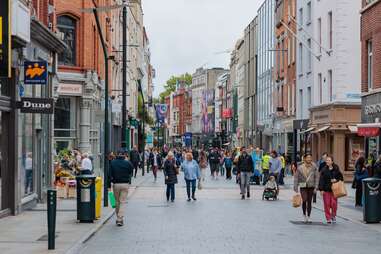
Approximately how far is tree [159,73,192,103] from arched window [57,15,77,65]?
475 feet

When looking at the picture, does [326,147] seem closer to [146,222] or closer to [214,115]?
[146,222]

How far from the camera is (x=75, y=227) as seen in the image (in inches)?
703

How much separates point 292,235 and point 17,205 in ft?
24.9

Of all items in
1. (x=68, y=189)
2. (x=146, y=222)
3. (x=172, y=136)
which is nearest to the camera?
(x=146, y=222)

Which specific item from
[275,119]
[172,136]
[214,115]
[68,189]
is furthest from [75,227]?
[172,136]

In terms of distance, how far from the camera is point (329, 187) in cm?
2011

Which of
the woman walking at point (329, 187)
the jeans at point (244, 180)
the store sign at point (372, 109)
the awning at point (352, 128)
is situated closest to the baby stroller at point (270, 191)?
the jeans at point (244, 180)

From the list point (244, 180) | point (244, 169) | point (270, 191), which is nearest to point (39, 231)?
point (244, 169)

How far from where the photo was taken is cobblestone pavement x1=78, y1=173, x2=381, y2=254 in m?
14.6

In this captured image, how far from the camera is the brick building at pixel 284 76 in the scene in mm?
55875

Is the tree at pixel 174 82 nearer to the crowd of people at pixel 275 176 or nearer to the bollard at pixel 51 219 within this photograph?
the crowd of people at pixel 275 176

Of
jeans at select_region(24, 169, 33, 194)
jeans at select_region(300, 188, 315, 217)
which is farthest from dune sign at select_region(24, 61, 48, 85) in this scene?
jeans at select_region(300, 188, 315, 217)

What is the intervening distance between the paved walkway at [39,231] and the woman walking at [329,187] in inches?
216

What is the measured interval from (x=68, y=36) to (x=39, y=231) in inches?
868
